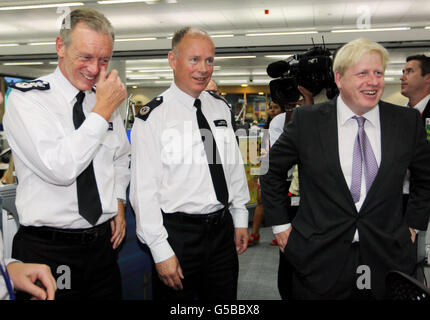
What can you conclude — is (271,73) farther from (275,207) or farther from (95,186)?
(95,186)

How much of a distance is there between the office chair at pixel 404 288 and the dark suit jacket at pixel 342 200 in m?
0.57

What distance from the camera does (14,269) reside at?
3.33 feet

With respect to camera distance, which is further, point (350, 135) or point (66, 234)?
point (350, 135)

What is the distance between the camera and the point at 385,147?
4.74 ft

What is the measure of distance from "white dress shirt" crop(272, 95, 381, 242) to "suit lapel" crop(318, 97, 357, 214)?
1.3 inches

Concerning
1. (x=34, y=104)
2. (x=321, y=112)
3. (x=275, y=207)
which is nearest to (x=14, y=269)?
(x=34, y=104)

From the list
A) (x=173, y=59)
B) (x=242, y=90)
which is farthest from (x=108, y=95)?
(x=242, y=90)

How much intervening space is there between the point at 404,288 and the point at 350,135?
2.59ft

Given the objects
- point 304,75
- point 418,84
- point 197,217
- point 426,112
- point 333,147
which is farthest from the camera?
point 418,84

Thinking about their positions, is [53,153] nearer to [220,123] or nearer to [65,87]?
[65,87]

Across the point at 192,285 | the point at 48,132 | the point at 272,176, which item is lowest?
the point at 192,285

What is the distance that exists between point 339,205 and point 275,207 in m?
0.30

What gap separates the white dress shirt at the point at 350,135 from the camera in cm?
146

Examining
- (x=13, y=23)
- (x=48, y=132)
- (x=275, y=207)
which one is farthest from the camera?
(x=13, y=23)
